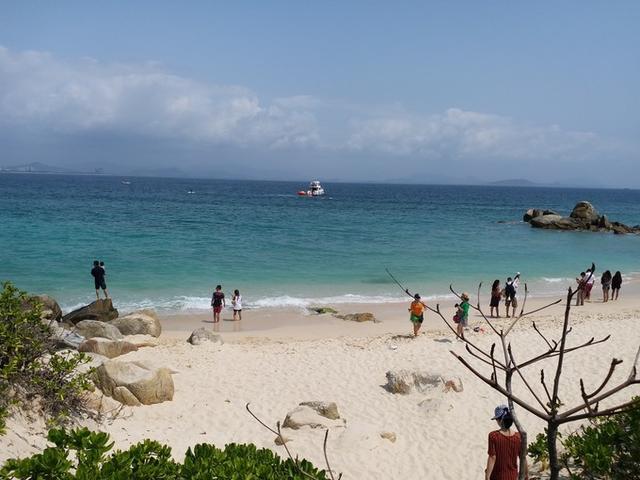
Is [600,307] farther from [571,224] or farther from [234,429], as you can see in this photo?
[571,224]

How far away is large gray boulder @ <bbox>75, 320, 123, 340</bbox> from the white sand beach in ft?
4.60

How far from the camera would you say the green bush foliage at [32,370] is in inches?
308

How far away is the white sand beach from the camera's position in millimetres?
8438

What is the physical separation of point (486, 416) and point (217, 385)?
524 cm

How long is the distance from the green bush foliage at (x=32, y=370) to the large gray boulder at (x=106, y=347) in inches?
130

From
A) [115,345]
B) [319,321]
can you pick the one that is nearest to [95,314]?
[115,345]

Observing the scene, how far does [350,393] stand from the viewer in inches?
437

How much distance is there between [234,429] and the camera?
929cm

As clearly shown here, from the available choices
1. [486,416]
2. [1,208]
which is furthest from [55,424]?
[1,208]

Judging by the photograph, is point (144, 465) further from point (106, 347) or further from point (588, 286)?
point (588, 286)

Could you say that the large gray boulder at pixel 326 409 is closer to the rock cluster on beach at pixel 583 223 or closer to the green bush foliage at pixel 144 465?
the green bush foliage at pixel 144 465

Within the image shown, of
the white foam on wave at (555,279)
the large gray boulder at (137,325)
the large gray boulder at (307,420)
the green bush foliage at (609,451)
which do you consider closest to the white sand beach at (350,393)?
the large gray boulder at (307,420)

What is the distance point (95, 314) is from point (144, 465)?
1289 cm

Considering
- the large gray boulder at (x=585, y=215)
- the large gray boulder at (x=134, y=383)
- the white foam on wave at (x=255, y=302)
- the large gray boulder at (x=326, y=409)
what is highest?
the large gray boulder at (x=585, y=215)
